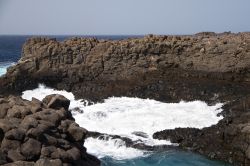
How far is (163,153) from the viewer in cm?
2683

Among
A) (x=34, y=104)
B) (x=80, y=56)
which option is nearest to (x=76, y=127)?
(x=34, y=104)

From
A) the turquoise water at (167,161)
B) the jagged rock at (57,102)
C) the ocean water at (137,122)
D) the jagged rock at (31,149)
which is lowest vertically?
the turquoise water at (167,161)

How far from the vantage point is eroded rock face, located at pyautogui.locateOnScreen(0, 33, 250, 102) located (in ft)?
129

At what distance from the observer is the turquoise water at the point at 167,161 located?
25.1m

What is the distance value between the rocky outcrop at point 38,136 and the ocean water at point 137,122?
22.0 feet

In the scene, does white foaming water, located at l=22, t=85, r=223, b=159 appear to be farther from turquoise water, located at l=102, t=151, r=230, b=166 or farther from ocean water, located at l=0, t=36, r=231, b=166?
turquoise water, located at l=102, t=151, r=230, b=166

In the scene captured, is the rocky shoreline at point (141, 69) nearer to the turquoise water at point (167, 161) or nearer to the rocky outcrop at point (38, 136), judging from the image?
the turquoise water at point (167, 161)

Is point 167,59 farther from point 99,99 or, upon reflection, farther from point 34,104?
point 34,104

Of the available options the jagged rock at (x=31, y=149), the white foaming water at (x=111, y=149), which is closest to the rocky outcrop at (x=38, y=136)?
the jagged rock at (x=31, y=149)

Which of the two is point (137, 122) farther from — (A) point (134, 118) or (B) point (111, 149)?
(B) point (111, 149)

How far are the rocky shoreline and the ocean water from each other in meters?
1.27

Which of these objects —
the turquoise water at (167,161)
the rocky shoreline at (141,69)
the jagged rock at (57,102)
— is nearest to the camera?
the jagged rock at (57,102)

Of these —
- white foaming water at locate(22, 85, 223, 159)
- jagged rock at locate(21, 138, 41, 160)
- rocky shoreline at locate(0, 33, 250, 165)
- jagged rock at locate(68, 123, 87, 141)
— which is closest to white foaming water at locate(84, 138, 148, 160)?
white foaming water at locate(22, 85, 223, 159)

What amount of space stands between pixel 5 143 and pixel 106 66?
27884mm
